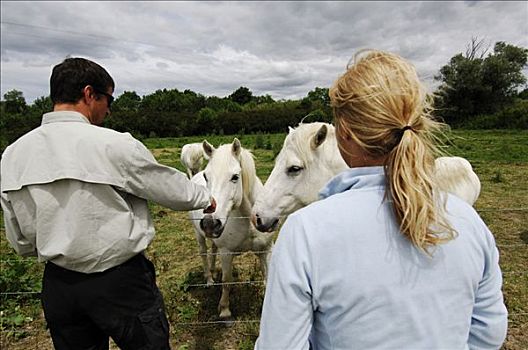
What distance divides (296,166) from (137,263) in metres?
1.42

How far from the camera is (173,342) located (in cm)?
347

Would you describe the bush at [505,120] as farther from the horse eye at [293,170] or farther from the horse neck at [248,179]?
the horse eye at [293,170]

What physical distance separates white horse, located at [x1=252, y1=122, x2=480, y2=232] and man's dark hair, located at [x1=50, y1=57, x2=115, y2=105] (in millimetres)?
1477

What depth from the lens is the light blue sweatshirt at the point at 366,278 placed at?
2.76 ft

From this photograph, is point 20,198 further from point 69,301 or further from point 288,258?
point 288,258

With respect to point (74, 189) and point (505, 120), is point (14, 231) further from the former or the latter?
point (505, 120)

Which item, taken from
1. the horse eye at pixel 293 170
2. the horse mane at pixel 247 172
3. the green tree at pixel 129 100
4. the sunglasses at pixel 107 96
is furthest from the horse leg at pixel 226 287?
the green tree at pixel 129 100

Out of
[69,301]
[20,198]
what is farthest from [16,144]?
[69,301]

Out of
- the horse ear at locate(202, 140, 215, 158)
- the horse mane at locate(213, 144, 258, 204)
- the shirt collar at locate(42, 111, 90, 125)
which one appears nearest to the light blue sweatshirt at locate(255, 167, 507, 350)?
the shirt collar at locate(42, 111, 90, 125)

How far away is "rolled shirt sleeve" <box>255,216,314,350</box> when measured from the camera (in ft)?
A: 2.78

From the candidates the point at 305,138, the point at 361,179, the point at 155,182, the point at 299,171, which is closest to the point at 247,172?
the point at 299,171

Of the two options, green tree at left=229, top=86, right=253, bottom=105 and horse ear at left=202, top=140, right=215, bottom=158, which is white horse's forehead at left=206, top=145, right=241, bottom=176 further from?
green tree at left=229, top=86, right=253, bottom=105

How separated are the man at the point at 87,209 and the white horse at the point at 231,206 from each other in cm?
111

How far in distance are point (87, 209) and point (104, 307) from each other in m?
0.56
